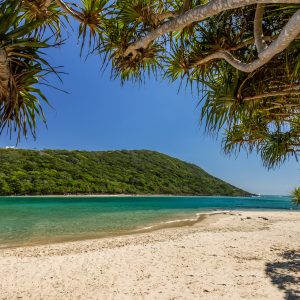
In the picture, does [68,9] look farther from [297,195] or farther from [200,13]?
[297,195]

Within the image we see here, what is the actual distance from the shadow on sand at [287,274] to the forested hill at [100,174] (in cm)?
5387

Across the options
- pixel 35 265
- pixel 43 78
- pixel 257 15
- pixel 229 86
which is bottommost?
pixel 35 265

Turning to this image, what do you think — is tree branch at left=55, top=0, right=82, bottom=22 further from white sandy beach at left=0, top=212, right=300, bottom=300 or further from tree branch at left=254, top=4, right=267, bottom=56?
white sandy beach at left=0, top=212, right=300, bottom=300

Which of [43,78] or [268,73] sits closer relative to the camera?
[43,78]

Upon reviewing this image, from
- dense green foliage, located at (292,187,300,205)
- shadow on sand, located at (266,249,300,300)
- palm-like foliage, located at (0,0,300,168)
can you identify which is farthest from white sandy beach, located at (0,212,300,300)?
dense green foliage, located at (292,187,300,205)

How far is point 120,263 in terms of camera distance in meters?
6.17

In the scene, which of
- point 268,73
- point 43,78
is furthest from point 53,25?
point 268,73

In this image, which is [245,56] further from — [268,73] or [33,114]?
[33,114]

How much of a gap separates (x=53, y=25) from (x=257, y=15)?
235 cm

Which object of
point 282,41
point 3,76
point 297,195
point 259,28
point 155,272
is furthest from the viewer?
point 297,195

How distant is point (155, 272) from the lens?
17.6 feet

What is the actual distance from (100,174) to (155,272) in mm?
70808

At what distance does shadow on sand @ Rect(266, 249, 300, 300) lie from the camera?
4102 millimetres

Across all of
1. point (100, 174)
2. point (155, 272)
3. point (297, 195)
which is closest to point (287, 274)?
point (155, 272)
